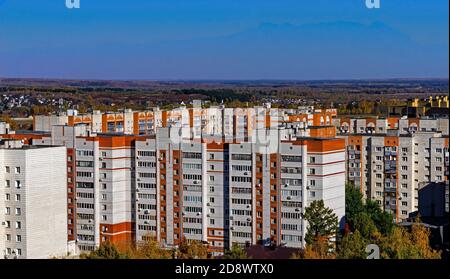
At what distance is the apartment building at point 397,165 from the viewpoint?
7.65m

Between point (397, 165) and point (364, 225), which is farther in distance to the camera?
point (397, 165)

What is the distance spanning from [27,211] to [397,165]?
11.5 ft

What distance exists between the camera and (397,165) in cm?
769

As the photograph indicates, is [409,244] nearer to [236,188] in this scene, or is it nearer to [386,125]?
[236,188]

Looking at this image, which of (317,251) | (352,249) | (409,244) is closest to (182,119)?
(317,251)

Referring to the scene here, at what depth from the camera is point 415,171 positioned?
772cm

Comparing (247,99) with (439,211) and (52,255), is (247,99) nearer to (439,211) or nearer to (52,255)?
(439,211)

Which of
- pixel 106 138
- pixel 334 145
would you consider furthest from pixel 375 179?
pixel 106 138

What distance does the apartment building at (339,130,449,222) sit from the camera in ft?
25.1

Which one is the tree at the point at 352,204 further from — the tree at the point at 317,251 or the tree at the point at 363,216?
the tree at the point at 317,251

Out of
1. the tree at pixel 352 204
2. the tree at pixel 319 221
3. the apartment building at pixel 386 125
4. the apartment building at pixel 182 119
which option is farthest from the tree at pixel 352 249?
the apartment building at pixel 386 125

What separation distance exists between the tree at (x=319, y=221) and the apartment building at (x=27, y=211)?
1529mm

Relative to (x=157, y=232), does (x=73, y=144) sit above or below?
above

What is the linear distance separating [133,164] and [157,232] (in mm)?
573
